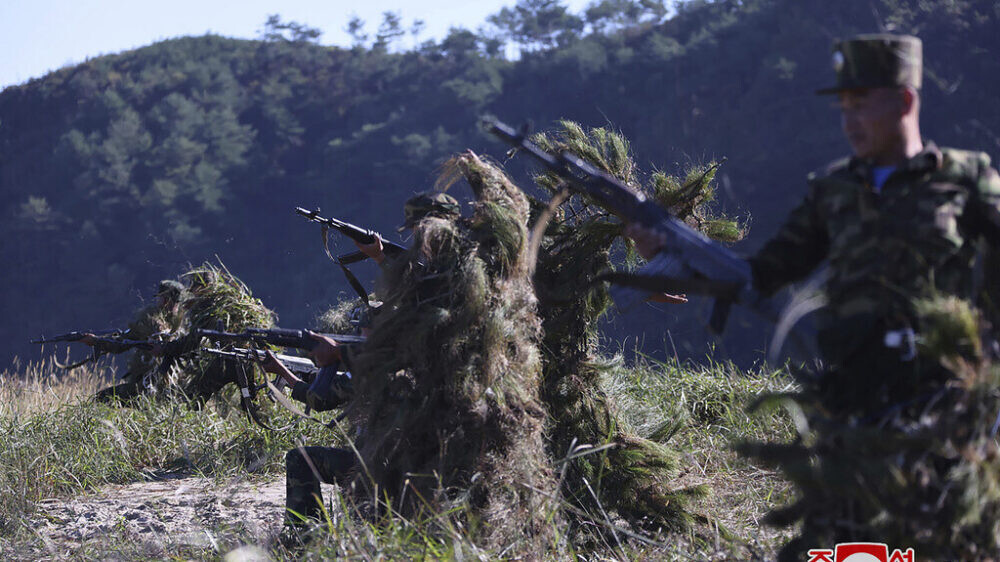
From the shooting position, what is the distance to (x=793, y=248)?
290cm

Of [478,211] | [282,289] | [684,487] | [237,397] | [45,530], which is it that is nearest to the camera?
[478,211]

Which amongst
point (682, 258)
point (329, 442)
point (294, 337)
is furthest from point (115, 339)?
point (682, 258)

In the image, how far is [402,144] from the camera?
40281 millimetres

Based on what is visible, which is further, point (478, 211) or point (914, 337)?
point (478, 211)

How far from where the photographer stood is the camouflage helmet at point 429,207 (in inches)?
169

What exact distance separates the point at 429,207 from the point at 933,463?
2425 mm

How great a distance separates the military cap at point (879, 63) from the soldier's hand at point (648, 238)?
2.57 feet

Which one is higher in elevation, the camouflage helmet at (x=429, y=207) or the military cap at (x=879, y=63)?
the military cap at (x=879, y=63)

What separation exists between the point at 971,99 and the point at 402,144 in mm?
22649

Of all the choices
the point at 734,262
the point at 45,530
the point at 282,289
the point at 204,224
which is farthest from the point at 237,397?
the point at 204,224

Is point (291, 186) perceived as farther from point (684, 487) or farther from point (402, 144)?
point (684, 487)

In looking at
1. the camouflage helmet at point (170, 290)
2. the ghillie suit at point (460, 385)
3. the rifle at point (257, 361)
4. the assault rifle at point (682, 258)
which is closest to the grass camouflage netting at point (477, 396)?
the ghillie suit at point (460, 385)

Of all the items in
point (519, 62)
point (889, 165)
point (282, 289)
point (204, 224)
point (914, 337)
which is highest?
point (889, 165)

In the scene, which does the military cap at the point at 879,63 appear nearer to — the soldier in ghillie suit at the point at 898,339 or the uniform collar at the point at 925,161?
the soldier in ghillie suit at the point at 898,339
